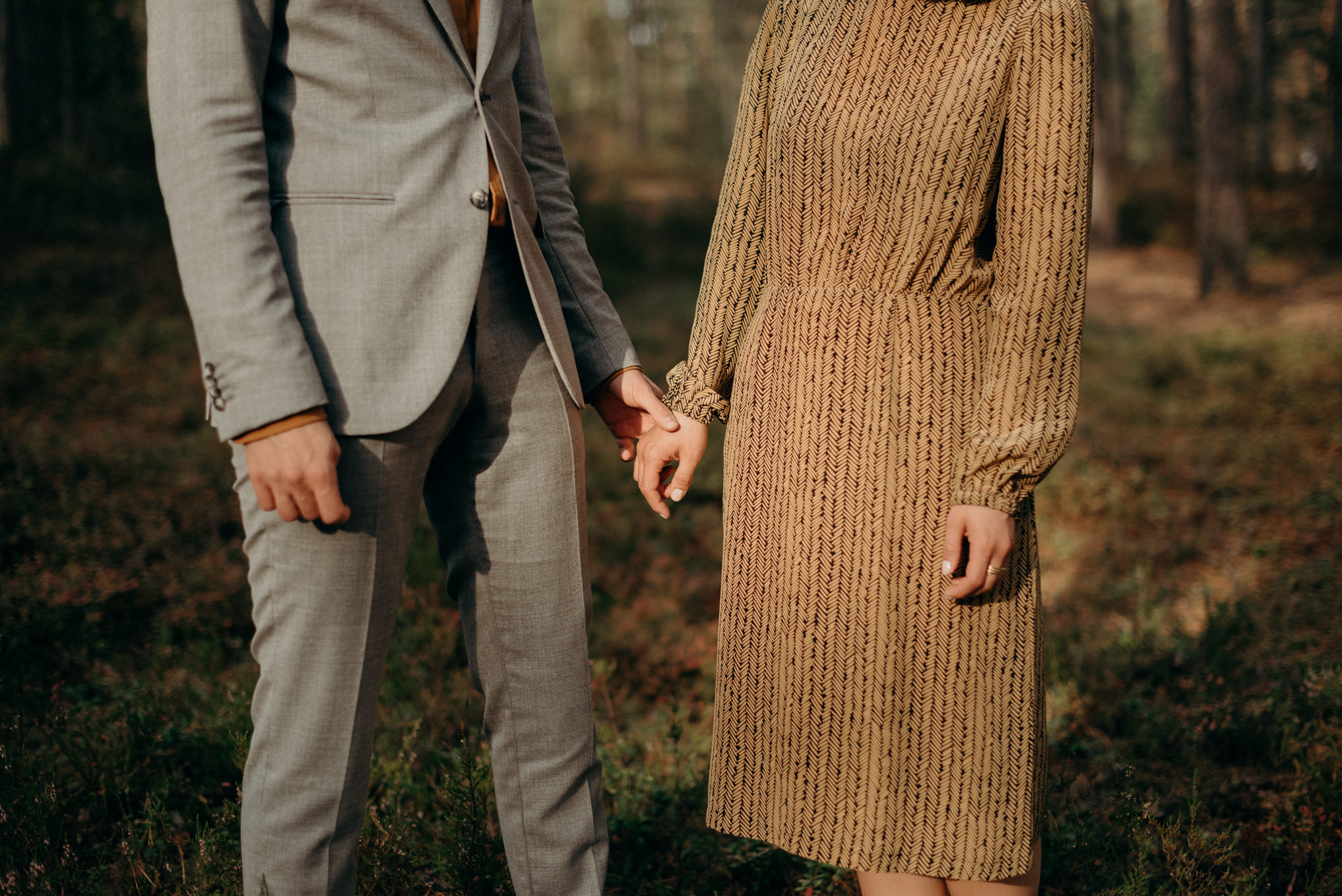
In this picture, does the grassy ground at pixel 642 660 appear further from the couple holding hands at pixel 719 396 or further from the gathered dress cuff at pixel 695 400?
the gathered dress cuff at pixel 695 400

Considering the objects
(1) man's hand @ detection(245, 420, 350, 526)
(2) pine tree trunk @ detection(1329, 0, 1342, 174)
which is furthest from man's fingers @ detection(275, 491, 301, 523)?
(2) pine tree trunk @ detection(1329, 0, 1342, 174)

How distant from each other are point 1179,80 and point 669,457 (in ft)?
66.7

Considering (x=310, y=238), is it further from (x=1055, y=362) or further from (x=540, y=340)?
(x=1055, y=362)

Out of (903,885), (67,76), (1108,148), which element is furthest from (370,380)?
(1108,148)

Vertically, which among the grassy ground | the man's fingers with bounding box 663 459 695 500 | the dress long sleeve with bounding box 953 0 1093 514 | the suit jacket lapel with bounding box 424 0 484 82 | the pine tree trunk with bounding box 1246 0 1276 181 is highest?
the pine tree trunk with bounding box 1246 0 1276 181

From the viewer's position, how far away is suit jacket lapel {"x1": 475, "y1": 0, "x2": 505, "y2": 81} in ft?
5.03

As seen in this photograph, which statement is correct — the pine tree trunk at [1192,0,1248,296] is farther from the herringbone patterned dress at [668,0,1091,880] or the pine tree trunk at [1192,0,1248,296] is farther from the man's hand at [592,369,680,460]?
the man's hand at [592,369,680,460]

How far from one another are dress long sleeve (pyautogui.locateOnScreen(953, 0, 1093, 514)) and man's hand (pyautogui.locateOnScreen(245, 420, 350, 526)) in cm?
100

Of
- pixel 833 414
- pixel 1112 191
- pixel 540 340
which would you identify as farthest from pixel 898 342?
pixel 1112 191

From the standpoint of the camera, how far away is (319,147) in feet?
4.57

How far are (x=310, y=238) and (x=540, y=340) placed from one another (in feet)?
1.46

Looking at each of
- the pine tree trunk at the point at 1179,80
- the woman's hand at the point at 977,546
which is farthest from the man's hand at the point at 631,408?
the pine tree trunk at the point at 1179,80

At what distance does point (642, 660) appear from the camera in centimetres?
381

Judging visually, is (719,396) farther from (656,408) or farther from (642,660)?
(642,660)
